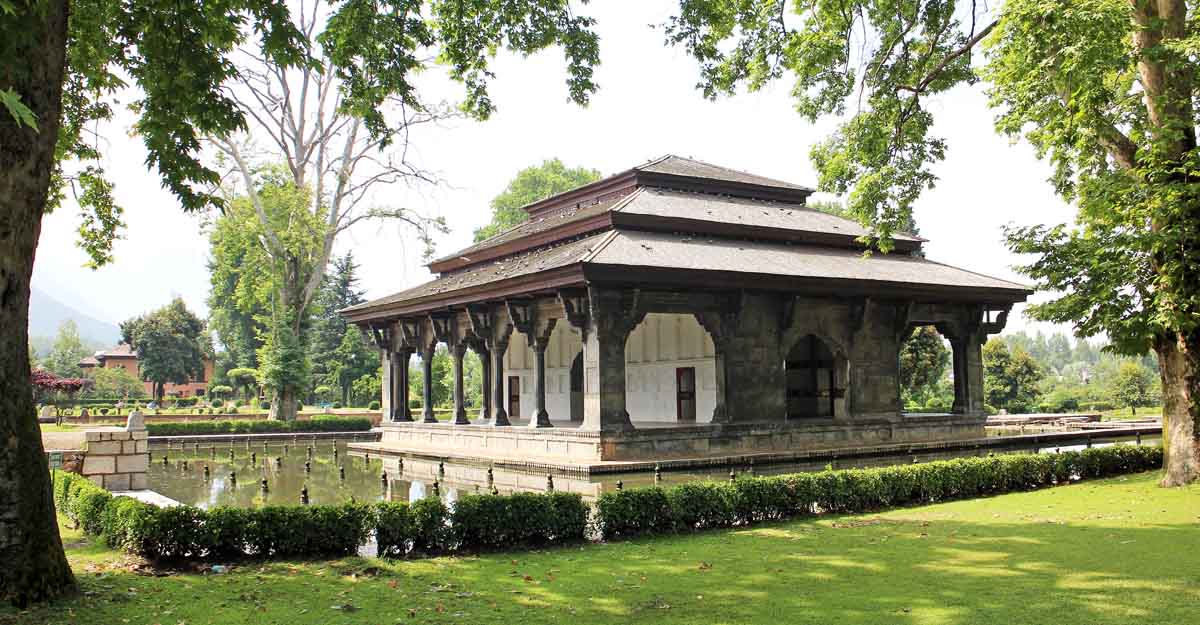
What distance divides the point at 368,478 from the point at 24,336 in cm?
1356

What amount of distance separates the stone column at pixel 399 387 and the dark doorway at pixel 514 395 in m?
3.78

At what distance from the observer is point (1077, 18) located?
442 inches

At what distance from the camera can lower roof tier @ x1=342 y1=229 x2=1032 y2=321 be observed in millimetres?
19812

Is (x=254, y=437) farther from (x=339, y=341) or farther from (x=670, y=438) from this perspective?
(x=339, y=341)

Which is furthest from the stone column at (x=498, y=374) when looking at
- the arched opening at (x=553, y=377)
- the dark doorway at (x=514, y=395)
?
the dark doorway at (x=514, y=395)

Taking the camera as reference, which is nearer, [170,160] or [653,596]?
[653,596]

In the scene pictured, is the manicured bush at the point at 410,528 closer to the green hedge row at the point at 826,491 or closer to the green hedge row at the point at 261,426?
the green hedge row at the point at 826,491

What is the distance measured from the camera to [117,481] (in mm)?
14836

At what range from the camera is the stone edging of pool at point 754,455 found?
18.3 meters

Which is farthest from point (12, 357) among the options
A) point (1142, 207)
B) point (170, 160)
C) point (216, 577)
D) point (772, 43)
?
point (1142, 207)

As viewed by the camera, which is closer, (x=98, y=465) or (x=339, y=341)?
(x=98, y=465)

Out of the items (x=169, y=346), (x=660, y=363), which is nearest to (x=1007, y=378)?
(x=660, y=363)

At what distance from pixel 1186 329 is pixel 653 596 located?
11.0 m

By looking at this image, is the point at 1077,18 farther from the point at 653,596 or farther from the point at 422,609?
the point at 422,609
